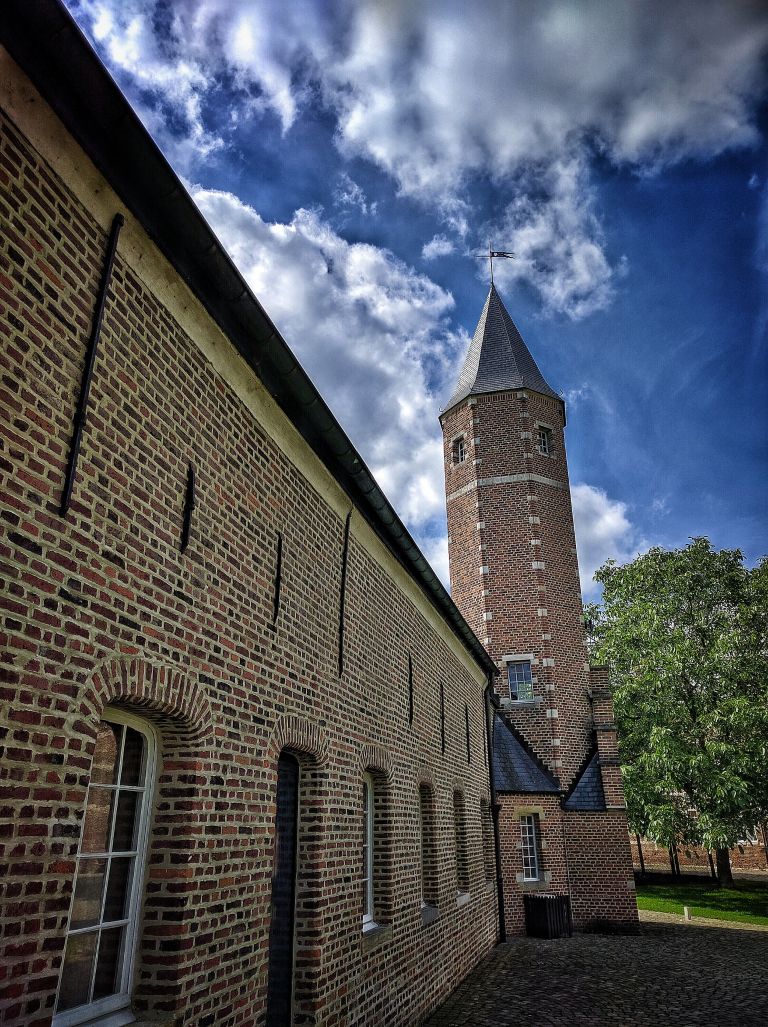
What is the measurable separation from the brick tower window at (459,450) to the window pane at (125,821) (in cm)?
1853

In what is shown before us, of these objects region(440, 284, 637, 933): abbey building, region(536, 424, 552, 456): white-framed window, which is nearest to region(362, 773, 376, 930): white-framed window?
region(440, 284, 637, 933): abbey building

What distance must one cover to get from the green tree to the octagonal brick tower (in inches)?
173

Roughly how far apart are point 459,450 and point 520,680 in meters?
7.60

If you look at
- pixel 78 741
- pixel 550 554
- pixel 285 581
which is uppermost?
pixel 550 554

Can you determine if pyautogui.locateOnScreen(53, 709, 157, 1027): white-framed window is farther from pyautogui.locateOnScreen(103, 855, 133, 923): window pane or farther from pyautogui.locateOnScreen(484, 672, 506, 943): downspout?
pyautogui.locateOnScreen(484, 672, 506, 943): downspout

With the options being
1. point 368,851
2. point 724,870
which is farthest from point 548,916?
point 724,870

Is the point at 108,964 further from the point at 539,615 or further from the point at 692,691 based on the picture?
the point at 692,691

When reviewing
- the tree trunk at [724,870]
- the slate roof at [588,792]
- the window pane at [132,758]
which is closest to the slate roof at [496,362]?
the slate roof at [588,792]

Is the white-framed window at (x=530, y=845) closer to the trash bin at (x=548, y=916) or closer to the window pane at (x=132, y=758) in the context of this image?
the trash bin at (x=548, y=916)

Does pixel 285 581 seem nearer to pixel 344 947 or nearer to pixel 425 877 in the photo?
pixel 344 947

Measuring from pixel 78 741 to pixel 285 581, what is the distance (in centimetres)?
268

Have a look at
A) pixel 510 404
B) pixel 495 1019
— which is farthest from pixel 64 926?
pixel 510 404

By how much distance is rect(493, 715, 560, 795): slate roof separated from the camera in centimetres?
1605

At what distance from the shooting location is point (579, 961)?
1211 cm
